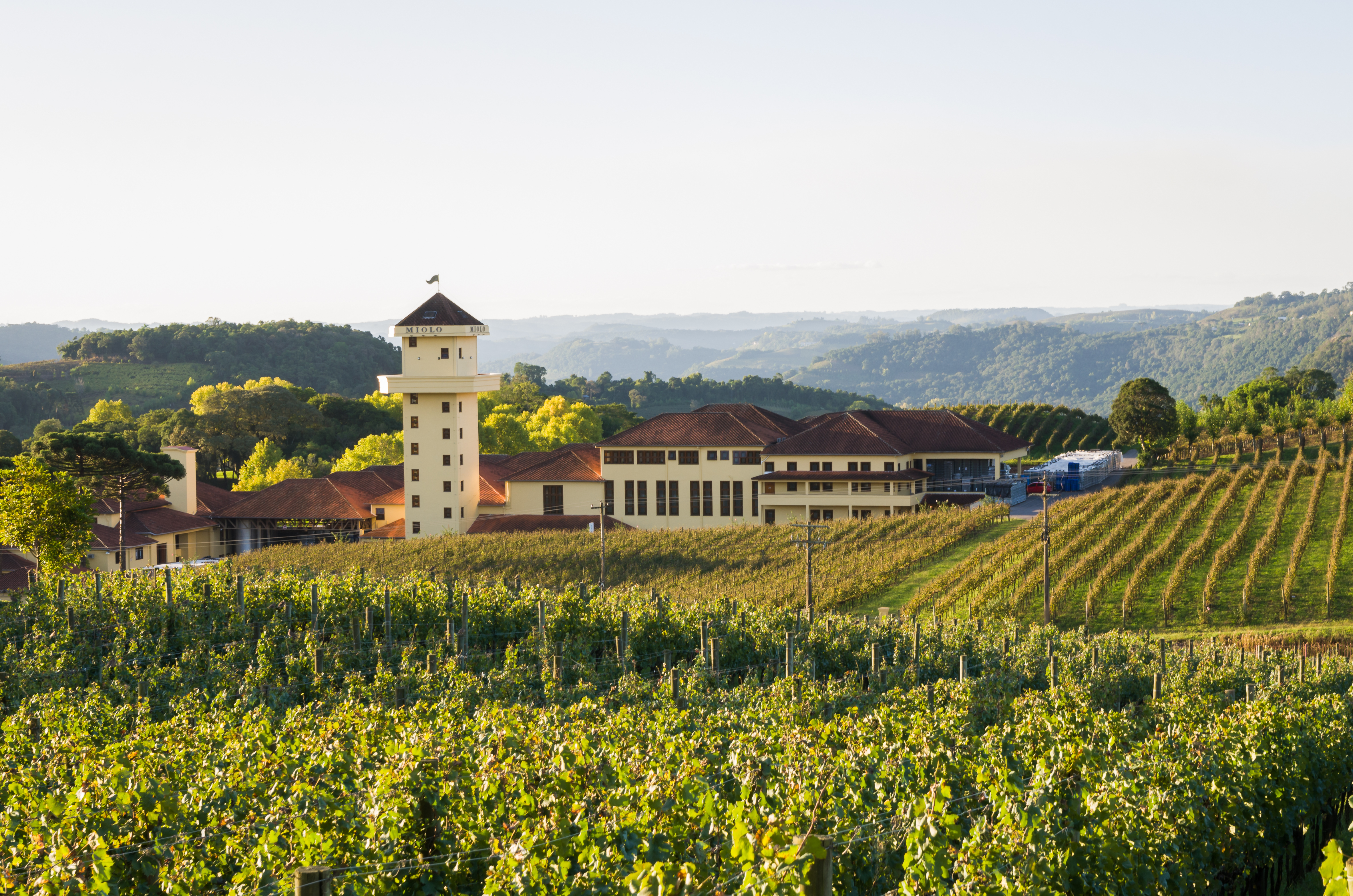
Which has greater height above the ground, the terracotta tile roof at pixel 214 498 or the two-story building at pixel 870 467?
the two-story building at pixel 870 467

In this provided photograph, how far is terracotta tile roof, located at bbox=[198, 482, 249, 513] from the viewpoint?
197 feet

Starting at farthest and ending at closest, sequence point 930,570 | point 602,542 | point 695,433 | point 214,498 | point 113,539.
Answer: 1. point 214,498
2. point 695,433
3. point 113,539
4. point 930,570
5. point 602,542

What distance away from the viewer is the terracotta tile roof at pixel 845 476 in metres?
57.6

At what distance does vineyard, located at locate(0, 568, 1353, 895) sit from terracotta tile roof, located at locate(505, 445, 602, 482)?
130 ft

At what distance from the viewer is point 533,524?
57.4m

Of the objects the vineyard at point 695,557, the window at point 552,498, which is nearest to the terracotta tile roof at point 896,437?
the vineyard at point 695,557

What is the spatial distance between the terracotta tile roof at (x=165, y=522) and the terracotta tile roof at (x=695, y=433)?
21448 mm

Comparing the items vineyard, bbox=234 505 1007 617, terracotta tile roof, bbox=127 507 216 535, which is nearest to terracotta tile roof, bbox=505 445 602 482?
vineyard, bbox=234 505 1007 617

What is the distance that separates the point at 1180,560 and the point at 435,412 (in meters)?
36.2

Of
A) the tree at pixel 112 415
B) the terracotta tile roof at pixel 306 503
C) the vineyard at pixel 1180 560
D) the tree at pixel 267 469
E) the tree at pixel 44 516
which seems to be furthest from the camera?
the tree at pixel 112 415

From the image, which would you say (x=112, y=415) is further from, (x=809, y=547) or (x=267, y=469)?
(x=809, y=547)

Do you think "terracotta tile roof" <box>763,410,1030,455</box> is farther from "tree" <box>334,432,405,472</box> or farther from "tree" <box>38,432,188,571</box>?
"tree" <box>334,432,405,472</box>

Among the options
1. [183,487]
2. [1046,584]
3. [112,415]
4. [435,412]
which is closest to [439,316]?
[435,412]

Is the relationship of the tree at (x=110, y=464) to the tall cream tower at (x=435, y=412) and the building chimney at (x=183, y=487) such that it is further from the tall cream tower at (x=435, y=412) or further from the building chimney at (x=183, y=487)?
the tall cream tower at (x=435, y=412)
